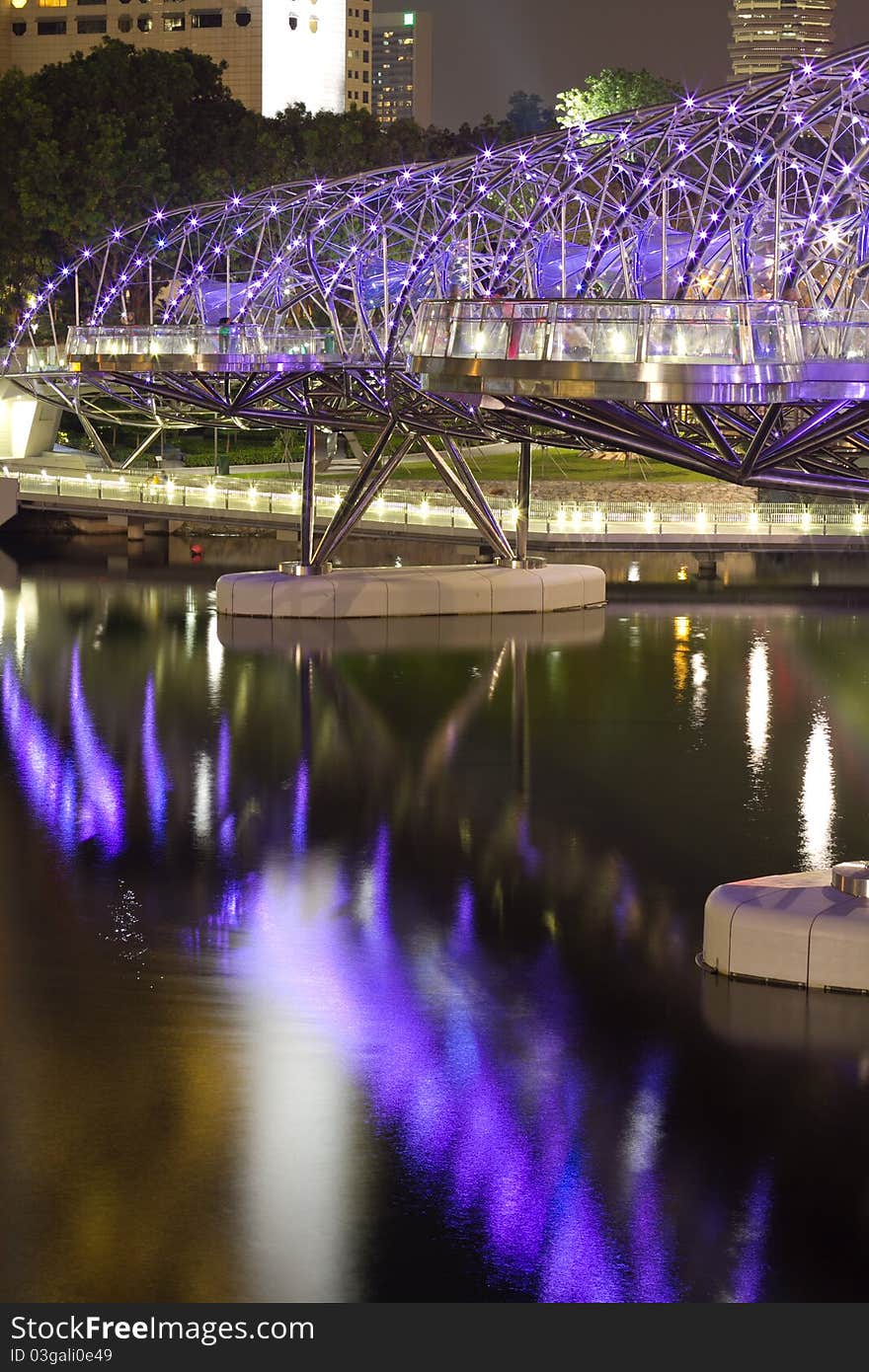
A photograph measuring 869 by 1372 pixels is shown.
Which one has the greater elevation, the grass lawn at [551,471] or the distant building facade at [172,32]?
the distant building facade at [172,32]

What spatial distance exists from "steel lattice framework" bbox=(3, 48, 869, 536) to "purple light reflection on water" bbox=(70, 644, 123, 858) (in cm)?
734

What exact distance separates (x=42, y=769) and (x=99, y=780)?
46.6 inches

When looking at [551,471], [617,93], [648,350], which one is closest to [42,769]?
[648,350]

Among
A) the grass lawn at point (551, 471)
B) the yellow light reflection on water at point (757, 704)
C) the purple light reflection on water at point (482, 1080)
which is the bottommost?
the purple light reflection on water at point (482, 1080)

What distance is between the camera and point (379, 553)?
6800cm

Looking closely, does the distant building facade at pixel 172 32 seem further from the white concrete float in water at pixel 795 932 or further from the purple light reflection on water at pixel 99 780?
the white concrete float in water at pixel 795 932

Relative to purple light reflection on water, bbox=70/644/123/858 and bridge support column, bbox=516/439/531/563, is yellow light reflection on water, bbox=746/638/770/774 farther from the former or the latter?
purple light reflection on water, bbox=70/644/123/858

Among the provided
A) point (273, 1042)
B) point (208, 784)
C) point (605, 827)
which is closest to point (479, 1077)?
point (273, 1042)

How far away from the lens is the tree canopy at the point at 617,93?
115 meters

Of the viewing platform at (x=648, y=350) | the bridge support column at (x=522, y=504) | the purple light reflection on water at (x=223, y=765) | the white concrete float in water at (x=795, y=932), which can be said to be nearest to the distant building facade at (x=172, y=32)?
the bridge support column at (x=522, y=504)

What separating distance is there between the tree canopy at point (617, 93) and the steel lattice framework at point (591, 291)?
48115 mm

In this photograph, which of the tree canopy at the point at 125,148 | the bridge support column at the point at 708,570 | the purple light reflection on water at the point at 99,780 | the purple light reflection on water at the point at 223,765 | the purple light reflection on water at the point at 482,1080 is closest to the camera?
the purple light reflection on water at the point at 482,1080

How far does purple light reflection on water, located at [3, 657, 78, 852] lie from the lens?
2761 centimetres

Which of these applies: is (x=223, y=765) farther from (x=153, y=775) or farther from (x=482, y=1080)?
(x=482, y=1080)
